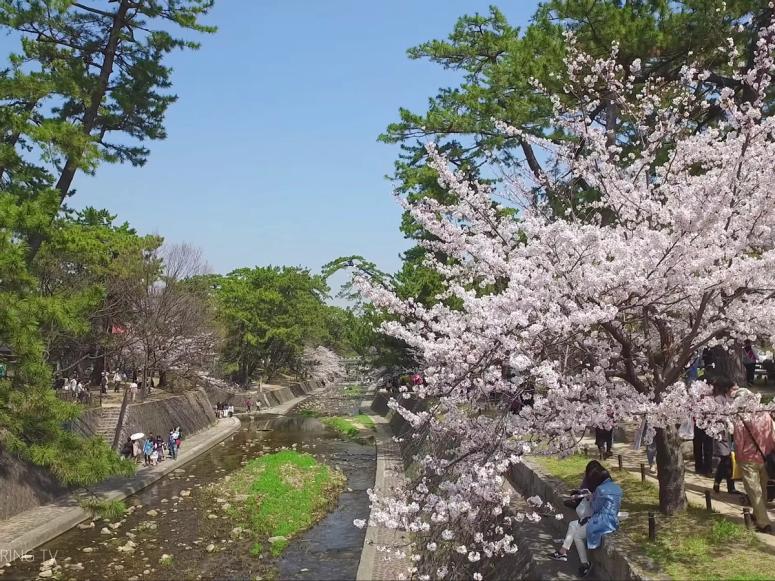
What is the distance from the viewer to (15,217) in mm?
11719

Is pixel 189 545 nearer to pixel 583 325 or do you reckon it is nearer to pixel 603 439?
pixel 603 439

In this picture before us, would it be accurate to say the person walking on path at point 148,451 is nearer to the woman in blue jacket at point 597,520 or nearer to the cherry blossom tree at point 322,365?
the woman in blue jacket at point 597,520

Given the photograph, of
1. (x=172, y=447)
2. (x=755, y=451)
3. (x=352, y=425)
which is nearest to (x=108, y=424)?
(x=172, y=447)

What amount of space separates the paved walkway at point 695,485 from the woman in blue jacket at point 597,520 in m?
1.87

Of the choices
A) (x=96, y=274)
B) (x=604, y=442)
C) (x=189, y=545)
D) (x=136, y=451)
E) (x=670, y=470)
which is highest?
(x=96, y=274)

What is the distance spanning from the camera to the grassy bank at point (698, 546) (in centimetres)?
652

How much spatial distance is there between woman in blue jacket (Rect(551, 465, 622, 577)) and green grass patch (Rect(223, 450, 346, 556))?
7458 mm

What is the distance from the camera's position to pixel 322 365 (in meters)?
76.7

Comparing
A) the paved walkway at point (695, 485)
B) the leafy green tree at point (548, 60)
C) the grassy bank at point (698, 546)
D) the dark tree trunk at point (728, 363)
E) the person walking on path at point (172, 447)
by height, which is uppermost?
the leafy green tree at point (548, 60)

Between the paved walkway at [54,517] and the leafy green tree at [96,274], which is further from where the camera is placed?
the leafy green tree at [96,274]

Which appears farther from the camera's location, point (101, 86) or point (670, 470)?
point (101, 86)

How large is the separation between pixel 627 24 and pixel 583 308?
8718 mm

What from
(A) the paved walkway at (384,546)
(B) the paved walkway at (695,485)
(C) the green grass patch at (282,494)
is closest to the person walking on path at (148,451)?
(C) the green grass patch at (282,494)

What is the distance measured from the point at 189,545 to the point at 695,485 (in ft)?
34.6
